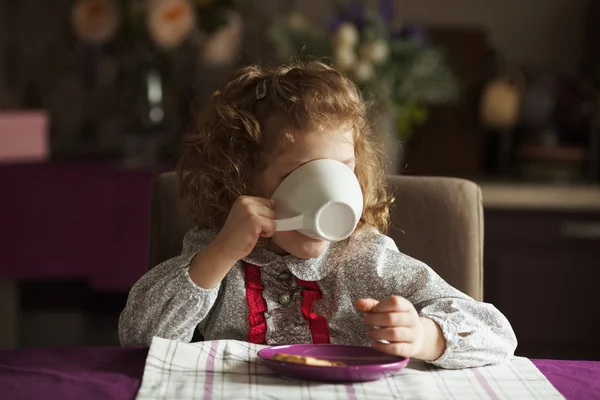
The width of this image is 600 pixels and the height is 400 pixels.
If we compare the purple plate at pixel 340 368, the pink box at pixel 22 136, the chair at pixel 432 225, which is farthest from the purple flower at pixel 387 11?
the purple plate at pixel 340 368

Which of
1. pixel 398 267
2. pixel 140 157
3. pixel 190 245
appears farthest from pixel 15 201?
pixel 398 267

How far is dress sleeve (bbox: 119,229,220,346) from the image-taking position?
4.14 feet

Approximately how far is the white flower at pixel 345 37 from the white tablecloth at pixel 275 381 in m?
1.79

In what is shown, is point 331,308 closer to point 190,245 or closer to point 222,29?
point 190,245

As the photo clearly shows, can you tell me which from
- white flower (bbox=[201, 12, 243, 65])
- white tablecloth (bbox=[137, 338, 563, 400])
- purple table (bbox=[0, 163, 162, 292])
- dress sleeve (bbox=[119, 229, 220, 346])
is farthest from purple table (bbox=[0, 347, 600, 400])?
white flower (bbox=[201, 12, 243, 65])

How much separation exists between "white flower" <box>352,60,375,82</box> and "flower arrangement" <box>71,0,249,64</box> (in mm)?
491

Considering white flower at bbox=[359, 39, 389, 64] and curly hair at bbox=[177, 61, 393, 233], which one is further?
white flower at bbox=[359, 39, 389, 64]

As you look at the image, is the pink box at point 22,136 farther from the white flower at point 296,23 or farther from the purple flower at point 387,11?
the purple flower at point 387,11

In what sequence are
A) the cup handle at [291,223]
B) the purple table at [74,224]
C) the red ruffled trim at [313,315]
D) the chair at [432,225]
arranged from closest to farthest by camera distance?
the cup handle at [291,223], the red ruffled trim at [313,315], the chair at [432,225], the purple table at [74,224]

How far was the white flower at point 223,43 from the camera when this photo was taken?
10.1ft

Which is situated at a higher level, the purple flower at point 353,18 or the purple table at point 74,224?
the purple flower at point 353,18

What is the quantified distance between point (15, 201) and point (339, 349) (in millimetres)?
1753

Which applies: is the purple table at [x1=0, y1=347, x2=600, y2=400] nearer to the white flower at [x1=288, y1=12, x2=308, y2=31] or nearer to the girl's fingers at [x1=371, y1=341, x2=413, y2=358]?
the girl's fingers at [x1=371, y1=341, x2=413, y2=358]

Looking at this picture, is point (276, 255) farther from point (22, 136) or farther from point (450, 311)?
point (22, 136)
